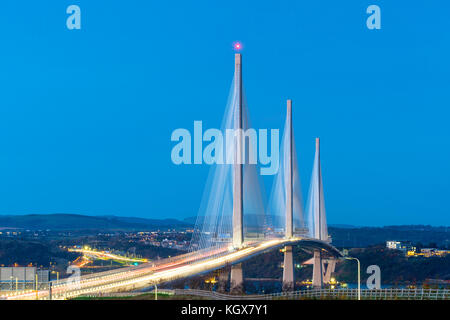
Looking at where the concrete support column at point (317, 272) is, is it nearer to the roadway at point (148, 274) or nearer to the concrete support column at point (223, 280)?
the roadway at point (148, 274)

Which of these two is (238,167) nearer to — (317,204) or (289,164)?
(289,164)

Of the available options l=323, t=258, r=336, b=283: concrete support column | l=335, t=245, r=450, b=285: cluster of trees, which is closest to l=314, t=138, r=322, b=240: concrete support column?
l=323, t=258, r=336, b=283: concrete support column

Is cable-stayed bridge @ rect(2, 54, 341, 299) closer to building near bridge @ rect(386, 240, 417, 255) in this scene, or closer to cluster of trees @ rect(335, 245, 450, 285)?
cluster of trees @ rect(335, 245, 450, 285)

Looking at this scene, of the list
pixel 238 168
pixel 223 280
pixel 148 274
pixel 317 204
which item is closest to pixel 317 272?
pixel 317 204

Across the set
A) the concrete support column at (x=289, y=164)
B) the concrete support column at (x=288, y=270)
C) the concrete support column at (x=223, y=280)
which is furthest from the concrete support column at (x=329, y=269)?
the concrete support column at (x=223, y=280)

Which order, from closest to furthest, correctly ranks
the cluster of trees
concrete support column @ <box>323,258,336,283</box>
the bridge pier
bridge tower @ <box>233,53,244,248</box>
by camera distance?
the bridge pier
bridge tower @ <box>233,53,244,248</box>
concrete support column @ <box>323,258,336,283</box>
the cluster of trees

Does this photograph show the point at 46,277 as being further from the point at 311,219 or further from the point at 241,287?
the point at 311,219
